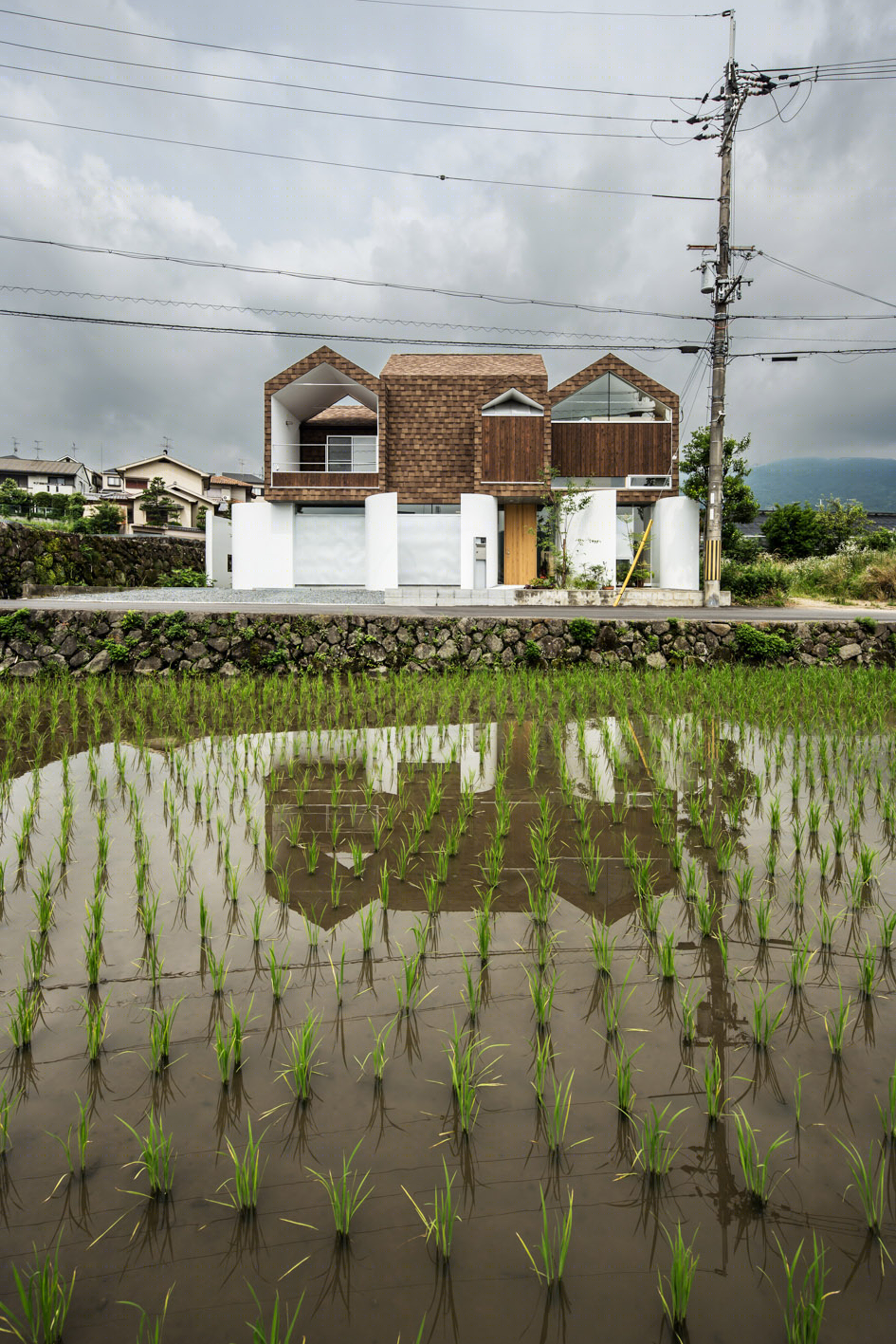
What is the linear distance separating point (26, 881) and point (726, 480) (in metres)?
26.5

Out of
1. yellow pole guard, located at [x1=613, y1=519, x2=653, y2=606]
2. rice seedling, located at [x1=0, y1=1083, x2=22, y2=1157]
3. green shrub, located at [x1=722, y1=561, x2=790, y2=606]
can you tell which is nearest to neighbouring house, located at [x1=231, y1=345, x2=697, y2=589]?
yellow pole guard, located at [x1=613, y1=519, x2=653, y2=606]

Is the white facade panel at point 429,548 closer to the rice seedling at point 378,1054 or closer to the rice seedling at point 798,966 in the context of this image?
the rice seedling at point 798,966

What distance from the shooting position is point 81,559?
22547 millimetres

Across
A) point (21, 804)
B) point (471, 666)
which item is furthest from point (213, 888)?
point (471, 666)

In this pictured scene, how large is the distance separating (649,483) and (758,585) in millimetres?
4474

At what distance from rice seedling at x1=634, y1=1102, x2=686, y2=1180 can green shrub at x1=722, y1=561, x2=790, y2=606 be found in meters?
20.5

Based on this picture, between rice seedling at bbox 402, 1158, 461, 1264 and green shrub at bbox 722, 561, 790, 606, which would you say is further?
green shrub at bbox 722, 561, 790, 606

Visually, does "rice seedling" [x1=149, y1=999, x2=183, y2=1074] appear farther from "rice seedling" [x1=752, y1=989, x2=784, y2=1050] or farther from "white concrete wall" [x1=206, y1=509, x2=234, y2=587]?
"white concrete wall" [x1=206, y1=509, x2=234, y2=587]

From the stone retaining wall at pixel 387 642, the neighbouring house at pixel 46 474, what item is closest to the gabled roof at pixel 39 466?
the neighbouring house at pixel 46 474

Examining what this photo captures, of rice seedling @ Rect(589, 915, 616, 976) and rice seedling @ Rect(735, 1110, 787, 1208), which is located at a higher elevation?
rice seedling @ Rect(589, 915, 616, 976)

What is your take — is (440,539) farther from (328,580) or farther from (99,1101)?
(99,1101)

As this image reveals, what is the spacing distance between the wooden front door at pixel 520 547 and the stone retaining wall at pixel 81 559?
39.9ft

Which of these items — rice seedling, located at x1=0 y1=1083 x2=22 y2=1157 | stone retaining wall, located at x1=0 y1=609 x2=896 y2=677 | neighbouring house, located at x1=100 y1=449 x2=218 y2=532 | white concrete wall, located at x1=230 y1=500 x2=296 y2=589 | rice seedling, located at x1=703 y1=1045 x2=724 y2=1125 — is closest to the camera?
rice seedling, located at x1=0 y1=1083 x2=22 y2=1157

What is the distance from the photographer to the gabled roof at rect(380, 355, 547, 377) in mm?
22594
